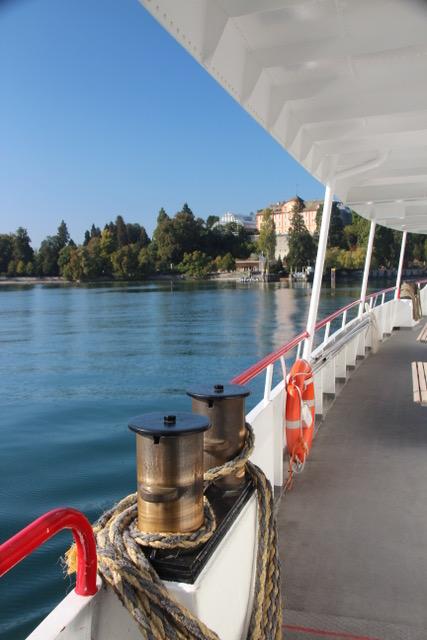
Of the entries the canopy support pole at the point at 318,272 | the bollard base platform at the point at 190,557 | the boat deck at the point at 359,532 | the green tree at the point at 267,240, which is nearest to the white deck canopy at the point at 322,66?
the canopy support pole at the point at 318,272

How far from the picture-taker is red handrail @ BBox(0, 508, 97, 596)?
4.08 ft

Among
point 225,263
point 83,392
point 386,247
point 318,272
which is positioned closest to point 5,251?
point 225,263

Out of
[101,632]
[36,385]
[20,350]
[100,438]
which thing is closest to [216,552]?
[101,632]

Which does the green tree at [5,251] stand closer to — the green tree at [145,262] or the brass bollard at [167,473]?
the green tree at [145,262]

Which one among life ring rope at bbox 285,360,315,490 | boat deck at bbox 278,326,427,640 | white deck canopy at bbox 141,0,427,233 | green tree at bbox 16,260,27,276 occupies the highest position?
white deck canopy at bbox 141,0,427,233

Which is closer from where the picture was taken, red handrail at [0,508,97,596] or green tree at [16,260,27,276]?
red handrail at [0,508,97,596]

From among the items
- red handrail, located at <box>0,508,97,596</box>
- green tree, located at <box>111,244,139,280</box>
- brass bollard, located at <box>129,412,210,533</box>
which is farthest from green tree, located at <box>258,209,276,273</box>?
red handrail, located at <box>0,508,97,596</box>

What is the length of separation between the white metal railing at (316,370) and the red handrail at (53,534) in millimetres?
1522

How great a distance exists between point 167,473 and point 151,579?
0.31 metres

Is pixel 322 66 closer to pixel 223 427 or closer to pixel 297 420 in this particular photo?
pixel 223 427

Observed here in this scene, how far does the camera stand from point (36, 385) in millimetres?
20016

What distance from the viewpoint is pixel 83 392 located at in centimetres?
1881

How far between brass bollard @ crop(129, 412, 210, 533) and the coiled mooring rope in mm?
50

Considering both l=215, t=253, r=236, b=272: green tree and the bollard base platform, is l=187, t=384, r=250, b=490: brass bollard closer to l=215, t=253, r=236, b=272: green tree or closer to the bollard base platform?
the bollard base platform
